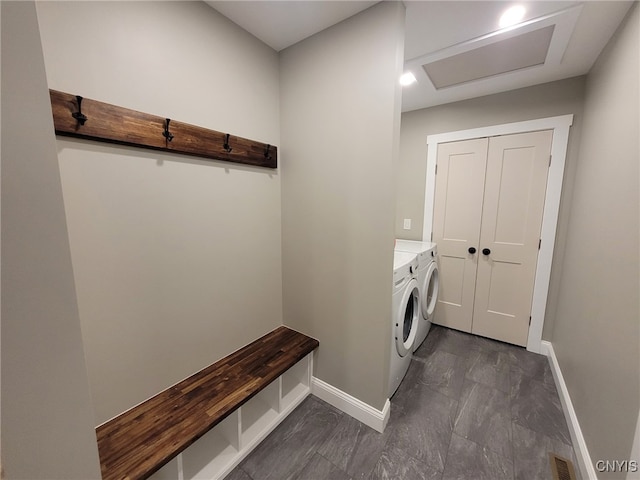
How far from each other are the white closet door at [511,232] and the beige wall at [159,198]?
2201 millimetres

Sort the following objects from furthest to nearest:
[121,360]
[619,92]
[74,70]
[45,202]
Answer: [619,92], [121,360], [74,70], [45,202]

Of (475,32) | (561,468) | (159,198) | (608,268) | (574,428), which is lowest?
(561,468)

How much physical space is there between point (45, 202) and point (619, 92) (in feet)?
8.09

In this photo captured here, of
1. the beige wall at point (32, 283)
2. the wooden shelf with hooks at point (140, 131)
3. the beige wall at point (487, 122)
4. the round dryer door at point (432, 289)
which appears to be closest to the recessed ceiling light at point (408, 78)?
the beige wall at point (487, 122)

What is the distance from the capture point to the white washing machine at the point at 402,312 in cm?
167

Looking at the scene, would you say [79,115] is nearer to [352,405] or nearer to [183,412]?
[183,412]

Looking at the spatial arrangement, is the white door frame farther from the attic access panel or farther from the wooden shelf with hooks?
the wooden shelf with hooks

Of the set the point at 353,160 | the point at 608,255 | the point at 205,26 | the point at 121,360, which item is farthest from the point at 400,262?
the point at 205,26

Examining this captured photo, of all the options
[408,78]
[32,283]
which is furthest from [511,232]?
[32,283]

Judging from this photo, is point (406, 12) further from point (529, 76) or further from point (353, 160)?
point (529, 76)

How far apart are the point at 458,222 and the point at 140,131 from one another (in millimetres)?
2793

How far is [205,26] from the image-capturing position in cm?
141

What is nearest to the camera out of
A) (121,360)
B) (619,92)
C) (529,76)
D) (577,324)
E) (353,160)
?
(121,360)

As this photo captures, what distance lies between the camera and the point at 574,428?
59.1 inches
